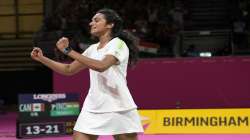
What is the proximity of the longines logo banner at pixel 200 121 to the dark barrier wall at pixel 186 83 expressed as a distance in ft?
7.04

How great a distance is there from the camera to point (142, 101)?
12734 millimetres

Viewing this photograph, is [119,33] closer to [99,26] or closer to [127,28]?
[99,26]

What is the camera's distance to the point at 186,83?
40.8 ft

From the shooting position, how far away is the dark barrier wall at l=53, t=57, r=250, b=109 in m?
12.3

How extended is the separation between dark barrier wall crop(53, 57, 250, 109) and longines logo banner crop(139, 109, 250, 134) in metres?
2.15

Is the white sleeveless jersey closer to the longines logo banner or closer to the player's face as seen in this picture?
the player's face

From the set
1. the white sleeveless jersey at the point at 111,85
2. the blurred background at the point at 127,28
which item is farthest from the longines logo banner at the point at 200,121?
the white sleeveless jersey at the point at 111,85

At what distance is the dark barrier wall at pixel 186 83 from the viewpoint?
483 inches

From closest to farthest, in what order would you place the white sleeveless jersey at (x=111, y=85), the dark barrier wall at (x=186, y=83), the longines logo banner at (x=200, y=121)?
the white sleeveless jersey at (x=111, y=85) < the longines logo banner at (x=200, y=121) < the dark barrier wall at (x=186, y=83)

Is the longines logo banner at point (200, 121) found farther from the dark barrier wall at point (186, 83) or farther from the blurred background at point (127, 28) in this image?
the blurred background at point (127, 28)

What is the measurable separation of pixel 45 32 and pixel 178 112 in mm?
5762

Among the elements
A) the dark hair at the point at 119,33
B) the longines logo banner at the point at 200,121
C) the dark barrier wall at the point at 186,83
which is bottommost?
the longines logo banner at the point at 200,121

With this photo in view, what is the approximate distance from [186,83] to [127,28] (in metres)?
3.02

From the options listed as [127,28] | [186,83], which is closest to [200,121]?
[186,83]
